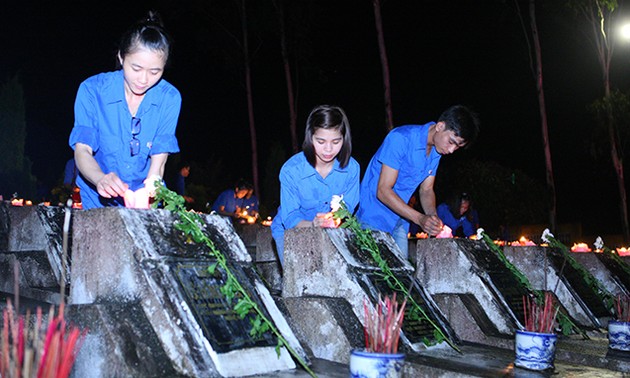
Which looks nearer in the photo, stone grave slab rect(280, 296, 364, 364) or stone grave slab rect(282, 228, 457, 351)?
stone grave slab rect(280, 296, 364, 364)

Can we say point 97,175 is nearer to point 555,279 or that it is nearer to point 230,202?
point 555,279

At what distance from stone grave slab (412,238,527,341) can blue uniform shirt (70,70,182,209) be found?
10.2ft

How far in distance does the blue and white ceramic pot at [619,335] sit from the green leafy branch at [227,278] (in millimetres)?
3496

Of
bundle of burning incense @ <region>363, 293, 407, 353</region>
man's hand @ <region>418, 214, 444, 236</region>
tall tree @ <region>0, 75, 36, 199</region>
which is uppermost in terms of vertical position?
tall tree @ <region>0, 75, 36, 199</region>

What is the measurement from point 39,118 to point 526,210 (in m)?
20.0

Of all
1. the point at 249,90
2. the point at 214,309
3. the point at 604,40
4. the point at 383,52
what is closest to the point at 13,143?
the point at 249,90

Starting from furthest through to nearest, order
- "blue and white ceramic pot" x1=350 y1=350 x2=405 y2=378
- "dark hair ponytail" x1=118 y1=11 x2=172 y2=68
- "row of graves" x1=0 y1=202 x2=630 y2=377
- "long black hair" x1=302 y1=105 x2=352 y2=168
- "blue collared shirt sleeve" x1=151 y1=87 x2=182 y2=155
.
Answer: "long black hair" x1=302 y1=105 x2=352 y2=168
"blue collared shirt sleeve" x1=151 y1=87 x2=182 y2=155
"dark hair ponytail" x1=118 y1=11 x2=172 y2=68
"row of graves" x1=0 y1=202 x2=630 y2=377
"blue and white ceramic pot" x1=350 y1=350 x2=405 y2=378

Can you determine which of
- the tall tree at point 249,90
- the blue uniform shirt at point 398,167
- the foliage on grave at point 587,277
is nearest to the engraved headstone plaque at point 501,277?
the blue uniform shirt at point 398,167

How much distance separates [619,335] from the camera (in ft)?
19.3

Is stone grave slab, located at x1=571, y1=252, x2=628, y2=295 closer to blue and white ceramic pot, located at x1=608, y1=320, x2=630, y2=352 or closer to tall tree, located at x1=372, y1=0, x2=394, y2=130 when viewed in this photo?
blue and white ceramic pot, located at x1=608, y1=320, x2=630, y2=352

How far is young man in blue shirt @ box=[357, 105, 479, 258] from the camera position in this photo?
598 centimetres

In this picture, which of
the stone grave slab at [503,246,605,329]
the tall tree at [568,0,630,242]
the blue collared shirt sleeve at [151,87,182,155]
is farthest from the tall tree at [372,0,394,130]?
the blue collared shirt sleeve at [151,87,182,155]

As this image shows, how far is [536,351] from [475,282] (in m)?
1.99

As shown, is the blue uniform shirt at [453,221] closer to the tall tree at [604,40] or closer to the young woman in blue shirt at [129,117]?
the young woman in blue shirt at [129,117]
